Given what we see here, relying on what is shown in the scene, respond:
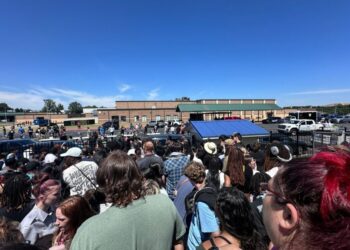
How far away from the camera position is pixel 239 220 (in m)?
2.47

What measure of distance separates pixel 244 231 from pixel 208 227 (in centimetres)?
68

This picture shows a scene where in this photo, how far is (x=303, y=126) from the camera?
Answer: 38.7 m

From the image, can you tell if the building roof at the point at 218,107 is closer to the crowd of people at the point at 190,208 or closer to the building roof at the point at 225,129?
the building roof at the point at 225,129

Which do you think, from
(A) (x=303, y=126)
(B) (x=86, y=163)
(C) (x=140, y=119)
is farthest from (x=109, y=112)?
(B) (x=86, y=163)

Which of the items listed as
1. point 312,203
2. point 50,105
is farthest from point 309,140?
point 50,105

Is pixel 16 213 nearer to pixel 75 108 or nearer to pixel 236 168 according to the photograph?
pixel 236 168

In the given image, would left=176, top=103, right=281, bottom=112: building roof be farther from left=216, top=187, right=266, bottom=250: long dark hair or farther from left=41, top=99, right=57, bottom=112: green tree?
left=41, top=99, right=57, bottom=112: green tree

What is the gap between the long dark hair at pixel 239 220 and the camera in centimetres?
241

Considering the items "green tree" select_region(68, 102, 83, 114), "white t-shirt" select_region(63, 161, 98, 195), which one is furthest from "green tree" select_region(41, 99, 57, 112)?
"white t-shirt" select_region(63, 161, 98, 195)

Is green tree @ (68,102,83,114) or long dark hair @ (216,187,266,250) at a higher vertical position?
green tree @ (68,102,83,114)

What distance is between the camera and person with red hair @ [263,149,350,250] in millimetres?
793

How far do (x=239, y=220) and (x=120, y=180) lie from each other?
1.28 m

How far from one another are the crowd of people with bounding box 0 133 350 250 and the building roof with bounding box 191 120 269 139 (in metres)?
9.28

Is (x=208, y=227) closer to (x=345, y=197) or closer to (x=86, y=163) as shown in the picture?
(x=345, y=197)
